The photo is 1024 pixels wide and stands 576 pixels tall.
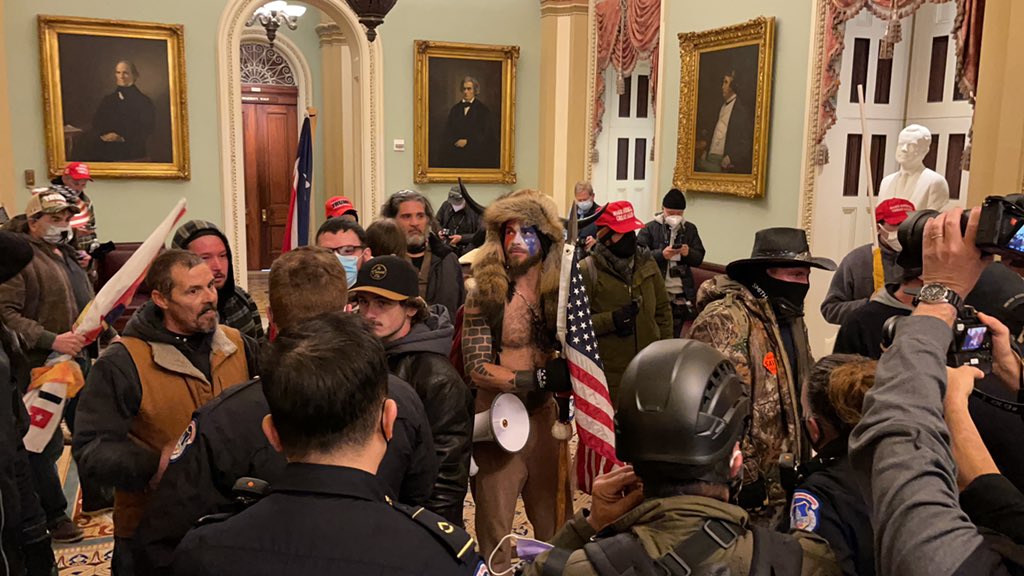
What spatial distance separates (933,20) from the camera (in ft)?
23.5

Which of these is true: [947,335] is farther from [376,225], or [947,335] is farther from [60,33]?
[60,33]

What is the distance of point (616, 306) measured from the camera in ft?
14.5

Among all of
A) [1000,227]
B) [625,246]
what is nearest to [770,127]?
[625,246]

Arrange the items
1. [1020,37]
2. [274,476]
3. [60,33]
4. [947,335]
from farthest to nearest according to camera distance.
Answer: [60,33]
[1020,37]
[274,476]
[947,335]

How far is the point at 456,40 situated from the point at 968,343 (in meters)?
9.85

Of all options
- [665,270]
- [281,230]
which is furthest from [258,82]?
[665,270]

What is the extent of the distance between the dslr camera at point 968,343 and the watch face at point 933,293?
0.06 meters

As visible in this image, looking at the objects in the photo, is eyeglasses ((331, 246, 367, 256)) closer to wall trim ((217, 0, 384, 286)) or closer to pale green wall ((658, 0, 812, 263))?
pale green wall ((658, 0, 812, 263))

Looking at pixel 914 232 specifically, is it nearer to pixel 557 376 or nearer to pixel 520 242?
pixel 557 376

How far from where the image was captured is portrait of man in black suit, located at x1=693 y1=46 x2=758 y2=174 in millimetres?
7789

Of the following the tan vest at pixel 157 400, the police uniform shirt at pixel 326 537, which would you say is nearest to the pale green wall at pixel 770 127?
the tan vest at pixel 157 400

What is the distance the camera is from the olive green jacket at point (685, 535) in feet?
4.32

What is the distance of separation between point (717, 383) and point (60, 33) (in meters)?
9.39

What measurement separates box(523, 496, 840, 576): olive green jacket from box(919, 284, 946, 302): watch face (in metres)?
0.46
